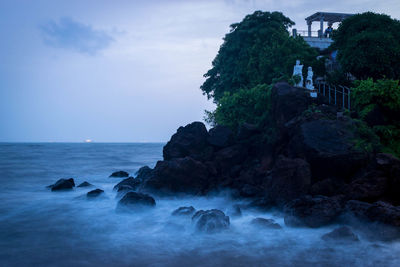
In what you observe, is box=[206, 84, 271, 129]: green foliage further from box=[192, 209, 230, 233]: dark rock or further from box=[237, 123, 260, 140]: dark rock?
box=[192, 209, 230, 233]: dark rock

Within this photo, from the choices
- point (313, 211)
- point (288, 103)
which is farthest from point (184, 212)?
point (288, 103)

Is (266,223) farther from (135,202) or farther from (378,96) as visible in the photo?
(378,96)

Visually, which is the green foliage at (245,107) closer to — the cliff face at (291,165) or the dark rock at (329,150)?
the cliff face at (291,165)

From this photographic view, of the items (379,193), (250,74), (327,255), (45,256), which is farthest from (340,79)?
(45,256)

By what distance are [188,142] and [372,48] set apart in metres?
13.2

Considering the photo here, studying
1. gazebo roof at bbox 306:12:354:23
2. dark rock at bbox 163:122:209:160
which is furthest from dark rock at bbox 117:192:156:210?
gazebo roof at bbox 306:12:354:23

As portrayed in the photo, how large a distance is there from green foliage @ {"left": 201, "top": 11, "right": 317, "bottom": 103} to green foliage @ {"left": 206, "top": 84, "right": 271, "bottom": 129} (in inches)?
113

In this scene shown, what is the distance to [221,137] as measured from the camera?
677 inches

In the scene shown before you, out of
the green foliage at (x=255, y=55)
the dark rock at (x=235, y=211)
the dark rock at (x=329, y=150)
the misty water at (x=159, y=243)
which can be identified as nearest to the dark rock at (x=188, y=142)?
the misty water at (x=159, y=243)

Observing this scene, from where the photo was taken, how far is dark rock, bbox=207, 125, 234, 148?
672 inches

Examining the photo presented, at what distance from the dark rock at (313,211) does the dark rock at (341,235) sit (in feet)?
2.23

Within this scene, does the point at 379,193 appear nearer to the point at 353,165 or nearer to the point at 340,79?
the point at 353,165

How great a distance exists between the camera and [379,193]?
9984mm

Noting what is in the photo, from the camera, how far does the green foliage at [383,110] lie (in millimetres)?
13852
